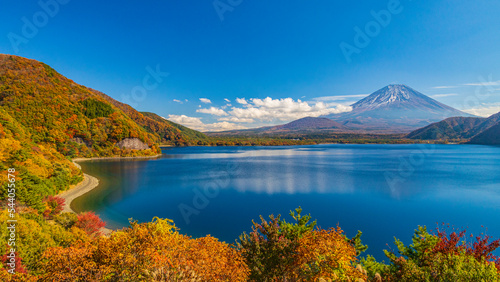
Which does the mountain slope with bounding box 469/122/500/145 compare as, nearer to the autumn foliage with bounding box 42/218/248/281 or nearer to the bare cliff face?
the bare cliff face

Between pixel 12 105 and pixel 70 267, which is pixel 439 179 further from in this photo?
pixel 12 105

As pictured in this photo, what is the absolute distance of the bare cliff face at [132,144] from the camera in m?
62.2

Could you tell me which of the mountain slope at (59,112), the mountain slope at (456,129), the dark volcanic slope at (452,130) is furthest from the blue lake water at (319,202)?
the dark volcanic slope at (452,130)

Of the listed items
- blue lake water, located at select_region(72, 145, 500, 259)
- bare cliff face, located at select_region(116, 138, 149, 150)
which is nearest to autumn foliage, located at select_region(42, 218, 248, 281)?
blue lake water, located at select_region(72, 145, 500, 259)

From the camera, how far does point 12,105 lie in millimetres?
50281

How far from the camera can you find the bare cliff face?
6221 centimetres

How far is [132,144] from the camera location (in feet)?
211

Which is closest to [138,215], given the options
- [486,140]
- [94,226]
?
[94,226]

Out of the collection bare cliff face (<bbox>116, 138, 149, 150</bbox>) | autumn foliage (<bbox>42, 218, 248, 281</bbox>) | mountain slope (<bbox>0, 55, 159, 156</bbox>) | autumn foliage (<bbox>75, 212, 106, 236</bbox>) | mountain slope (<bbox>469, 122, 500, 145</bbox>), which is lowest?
mountain slope (<bbox>469, 122, 500, 145</bbox>)

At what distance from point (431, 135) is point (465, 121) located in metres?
31.8

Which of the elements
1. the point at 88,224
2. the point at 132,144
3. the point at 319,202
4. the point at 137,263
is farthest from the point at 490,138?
the point at 88,224

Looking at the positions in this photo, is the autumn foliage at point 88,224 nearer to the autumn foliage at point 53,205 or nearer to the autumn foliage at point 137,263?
the autumn foliage at point 53,205

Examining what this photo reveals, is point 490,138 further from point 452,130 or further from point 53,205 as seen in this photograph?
point 53,205

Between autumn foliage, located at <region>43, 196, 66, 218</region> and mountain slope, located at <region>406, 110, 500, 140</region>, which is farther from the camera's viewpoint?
mountain slope, located at <region>406, 110, 500, 140</region>
